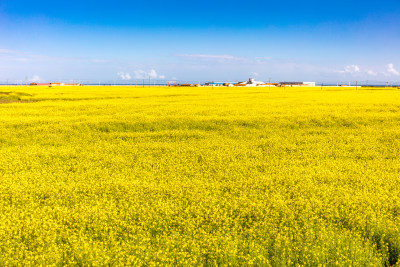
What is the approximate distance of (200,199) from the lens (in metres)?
7.41

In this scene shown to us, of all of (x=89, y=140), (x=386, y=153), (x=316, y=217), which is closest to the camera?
(x=316, y=217)

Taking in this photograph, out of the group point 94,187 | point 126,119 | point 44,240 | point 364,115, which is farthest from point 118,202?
point 364,115

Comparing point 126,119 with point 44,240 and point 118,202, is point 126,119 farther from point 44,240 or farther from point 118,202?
point 44,240

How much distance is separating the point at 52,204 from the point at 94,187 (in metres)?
1.24

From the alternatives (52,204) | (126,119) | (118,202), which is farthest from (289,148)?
(126,119)

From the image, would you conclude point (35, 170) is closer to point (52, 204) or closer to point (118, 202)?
point (52, 204)

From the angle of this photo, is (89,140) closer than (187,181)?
No

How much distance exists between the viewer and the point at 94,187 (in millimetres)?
8289

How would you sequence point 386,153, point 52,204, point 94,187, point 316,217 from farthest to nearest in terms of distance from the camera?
point 386,153 < point 94,187 < point 52,204 < point 316,217

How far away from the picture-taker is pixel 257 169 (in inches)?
399

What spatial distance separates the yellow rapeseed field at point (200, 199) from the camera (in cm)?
527

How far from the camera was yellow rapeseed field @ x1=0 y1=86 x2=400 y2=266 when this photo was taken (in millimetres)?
5270

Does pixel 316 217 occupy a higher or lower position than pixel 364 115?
lower

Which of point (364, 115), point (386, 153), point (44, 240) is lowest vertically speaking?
point (44, 240)
